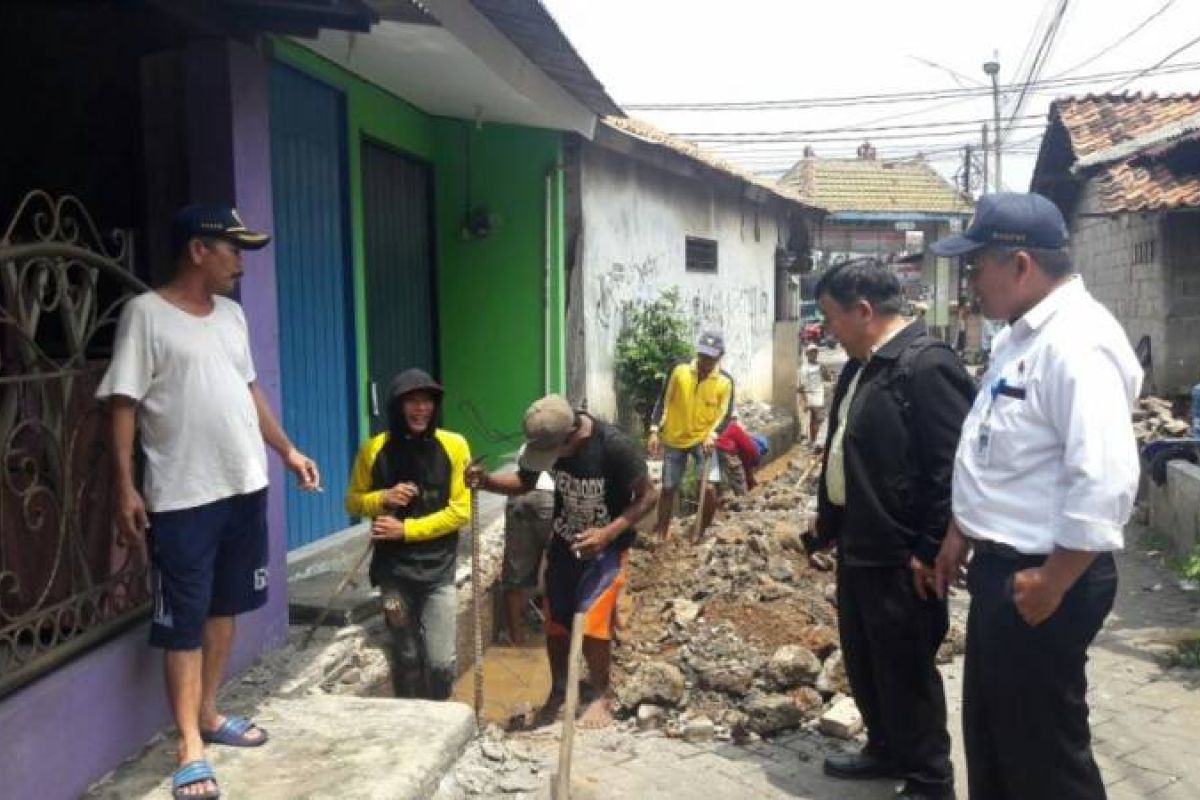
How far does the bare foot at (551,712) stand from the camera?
504 centimetres

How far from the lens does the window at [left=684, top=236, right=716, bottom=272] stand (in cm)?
1245

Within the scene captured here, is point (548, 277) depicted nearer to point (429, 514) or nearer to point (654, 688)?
point (429, 514)

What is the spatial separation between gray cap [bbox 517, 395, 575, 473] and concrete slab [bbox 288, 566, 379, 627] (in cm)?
105

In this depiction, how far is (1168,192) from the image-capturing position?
932 cm

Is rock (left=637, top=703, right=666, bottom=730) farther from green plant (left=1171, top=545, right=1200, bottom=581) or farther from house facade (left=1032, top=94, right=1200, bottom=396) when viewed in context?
house facade (left=1032, top=94, right=1200, bottom=396)

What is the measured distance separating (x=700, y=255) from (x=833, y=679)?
8.55 m

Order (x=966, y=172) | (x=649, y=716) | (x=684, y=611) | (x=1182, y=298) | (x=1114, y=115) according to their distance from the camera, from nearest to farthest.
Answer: (x=649, y=716) → (x=684, y=611) → (x=1182, y=298) → (x=1114, y=115) → (x=966, y=172)

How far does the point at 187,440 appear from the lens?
317cm

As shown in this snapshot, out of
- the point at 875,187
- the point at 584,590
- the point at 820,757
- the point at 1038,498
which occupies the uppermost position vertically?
the point at 875,187

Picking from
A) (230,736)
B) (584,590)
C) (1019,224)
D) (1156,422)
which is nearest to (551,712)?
(584,590)

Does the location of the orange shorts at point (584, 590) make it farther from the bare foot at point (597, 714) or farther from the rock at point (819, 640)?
the rock at point (819, 640)

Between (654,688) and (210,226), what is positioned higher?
(210,226)

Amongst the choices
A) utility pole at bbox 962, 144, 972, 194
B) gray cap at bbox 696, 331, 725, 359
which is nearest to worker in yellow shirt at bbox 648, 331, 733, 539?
gray cap at bbox 696, 331, 725, 359

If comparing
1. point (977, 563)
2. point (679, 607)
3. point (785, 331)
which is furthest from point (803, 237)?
point (977, 563)
